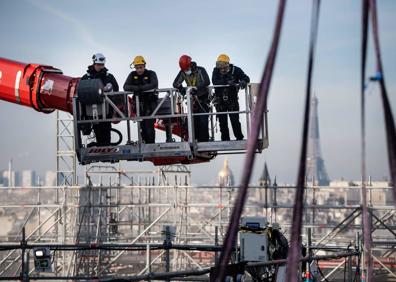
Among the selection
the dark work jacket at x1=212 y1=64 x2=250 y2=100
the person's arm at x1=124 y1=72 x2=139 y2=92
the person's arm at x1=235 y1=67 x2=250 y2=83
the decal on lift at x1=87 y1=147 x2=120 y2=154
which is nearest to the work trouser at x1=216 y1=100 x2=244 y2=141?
the dark work jacket at x1=212 y1=64 x2=250 y2=100

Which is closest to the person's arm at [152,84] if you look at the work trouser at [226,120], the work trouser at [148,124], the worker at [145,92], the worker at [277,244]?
the worker at [145,92]

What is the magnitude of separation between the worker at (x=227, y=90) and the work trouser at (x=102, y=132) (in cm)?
218

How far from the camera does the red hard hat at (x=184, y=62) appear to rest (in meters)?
14.1

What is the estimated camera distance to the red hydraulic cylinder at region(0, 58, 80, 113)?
1496 centimetres

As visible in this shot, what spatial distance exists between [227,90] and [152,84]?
4.64 feet

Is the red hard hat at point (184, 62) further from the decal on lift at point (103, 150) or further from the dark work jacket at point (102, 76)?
the decal on lift at point (103, 150)

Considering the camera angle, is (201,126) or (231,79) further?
(201,126)

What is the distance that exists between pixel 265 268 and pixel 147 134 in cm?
335

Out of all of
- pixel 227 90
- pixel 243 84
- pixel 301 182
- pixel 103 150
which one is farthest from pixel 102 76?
pixel 301 182

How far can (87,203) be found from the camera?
2844 centimetres

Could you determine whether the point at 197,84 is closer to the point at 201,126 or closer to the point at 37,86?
the point at 201,126

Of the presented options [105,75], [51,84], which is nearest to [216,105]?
[105,75]

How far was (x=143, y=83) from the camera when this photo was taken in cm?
1420

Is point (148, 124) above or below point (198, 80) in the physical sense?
below
